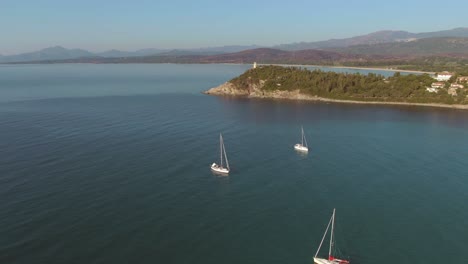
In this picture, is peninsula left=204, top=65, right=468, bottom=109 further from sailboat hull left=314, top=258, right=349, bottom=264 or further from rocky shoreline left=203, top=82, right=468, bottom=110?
sailboat hull left=314, top=258, right=349, bottom=264

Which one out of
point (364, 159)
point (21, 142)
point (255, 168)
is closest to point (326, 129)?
point (364, 159)

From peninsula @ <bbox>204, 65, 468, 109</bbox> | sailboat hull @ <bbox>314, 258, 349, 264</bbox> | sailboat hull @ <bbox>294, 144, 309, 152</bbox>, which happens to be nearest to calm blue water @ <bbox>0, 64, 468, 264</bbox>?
sailboat hull @ <bbox>314, 258, 349, 264</bbox>

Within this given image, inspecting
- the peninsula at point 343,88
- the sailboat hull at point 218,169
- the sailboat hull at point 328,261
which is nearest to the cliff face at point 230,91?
the peninsula at point 343,88

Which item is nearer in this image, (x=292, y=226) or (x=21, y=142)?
(x=292, y=226)

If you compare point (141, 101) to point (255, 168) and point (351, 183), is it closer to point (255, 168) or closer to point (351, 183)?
point (255, 168)

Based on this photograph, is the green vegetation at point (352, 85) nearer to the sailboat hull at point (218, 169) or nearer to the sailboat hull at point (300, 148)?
the sailboat hull at point (300, 148)

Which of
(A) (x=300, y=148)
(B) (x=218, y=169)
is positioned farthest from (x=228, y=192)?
(A) (x=300, y=148)

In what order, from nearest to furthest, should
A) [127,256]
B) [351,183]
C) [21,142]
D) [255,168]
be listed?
[127,256]
[351,183]
[255,168]
[21,142]
